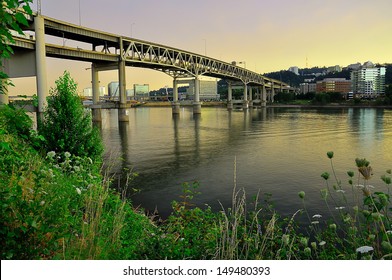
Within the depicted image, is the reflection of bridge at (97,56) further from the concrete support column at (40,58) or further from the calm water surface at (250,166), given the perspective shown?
the calm water surface at (250,166)

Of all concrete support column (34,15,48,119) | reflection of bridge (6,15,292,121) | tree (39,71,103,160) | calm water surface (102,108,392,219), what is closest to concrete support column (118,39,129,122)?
reflection of bridge (6,15,292,121)

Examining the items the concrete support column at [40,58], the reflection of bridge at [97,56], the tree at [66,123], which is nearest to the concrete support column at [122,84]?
the reflection of bridge at [97,56]

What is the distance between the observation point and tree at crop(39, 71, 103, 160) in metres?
15.1

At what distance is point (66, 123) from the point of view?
1533 cm

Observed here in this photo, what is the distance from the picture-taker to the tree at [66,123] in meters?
15.1

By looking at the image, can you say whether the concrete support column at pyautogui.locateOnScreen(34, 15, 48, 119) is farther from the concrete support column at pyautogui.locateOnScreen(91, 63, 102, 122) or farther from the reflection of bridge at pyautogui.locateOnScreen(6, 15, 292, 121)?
the concrete support column at pyautogui.locateOnScreen(91, 63, 102, 122)

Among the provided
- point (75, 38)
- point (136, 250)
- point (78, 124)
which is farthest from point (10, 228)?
point (75, 38)

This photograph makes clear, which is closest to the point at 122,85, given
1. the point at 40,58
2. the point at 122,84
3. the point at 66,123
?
the point at 122,84

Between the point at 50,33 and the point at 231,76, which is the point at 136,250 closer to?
the point at 50,33

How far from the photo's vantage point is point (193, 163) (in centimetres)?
2488

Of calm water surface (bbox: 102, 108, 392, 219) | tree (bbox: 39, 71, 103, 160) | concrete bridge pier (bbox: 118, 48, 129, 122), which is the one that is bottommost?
calm water surface (bbox: 102, 108, 392, 219)

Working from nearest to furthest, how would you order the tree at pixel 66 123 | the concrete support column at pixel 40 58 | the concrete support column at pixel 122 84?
1. the tree at pixel 66 123
2. the concrete support column at pixel 40 58
3. the concrete support column at pixel 122 84

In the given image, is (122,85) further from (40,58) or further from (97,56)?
(40,58)

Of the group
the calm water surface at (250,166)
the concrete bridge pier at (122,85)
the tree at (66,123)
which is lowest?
the calm water surface at (250,166)
